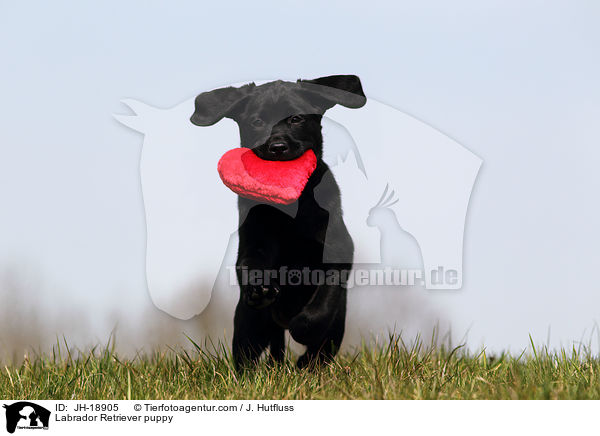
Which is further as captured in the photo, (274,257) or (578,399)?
(274,257)

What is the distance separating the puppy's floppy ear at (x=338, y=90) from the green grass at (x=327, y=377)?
1596 mm

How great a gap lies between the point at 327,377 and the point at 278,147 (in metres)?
1.40

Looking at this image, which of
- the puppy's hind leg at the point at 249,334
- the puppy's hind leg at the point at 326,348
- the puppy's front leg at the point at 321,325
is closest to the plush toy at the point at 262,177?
the puppy's front leg at the point at 321,325

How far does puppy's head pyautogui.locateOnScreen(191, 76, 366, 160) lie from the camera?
3.91 metres

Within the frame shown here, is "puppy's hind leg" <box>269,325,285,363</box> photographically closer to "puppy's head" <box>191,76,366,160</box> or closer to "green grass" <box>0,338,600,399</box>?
"green grass" <box>0,338,600,399</box>

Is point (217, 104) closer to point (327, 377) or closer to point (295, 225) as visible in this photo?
point (295, 225)

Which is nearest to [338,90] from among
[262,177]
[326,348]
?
[262,177]

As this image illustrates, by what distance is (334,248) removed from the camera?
3.96 meters

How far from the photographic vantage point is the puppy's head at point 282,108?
391 cm

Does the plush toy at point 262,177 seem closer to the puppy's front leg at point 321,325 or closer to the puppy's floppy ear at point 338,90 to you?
the puppy's floppy ear at point 338,90

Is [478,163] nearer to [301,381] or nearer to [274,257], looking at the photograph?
[274,257]

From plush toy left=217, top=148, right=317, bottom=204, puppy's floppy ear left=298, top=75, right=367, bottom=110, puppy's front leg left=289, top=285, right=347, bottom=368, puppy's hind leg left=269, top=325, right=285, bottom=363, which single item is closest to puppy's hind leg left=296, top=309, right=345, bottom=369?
puppy's front leg left=289, top=285, right=347, bottom=368
